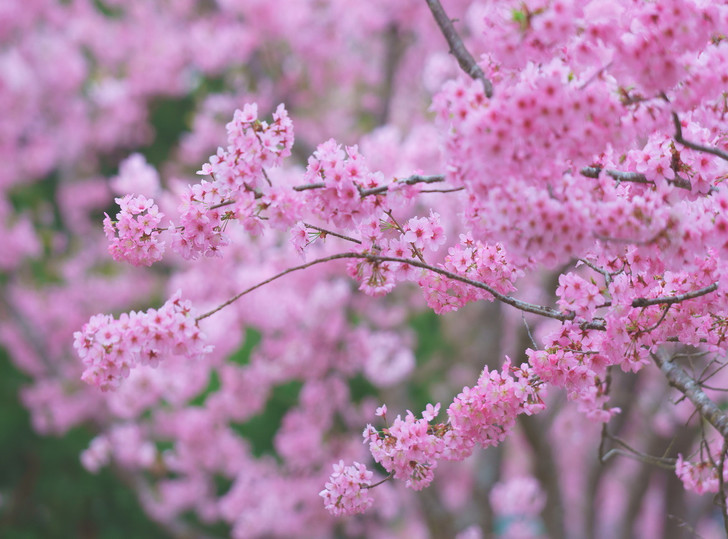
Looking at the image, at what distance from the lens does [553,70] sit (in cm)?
158

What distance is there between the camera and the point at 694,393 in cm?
223

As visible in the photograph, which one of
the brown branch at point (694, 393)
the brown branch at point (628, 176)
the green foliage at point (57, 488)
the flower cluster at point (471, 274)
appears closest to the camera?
the brown branch at point (628, 176)

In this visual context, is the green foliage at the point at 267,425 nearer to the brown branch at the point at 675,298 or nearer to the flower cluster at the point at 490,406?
the flower cluster at the point at 490,406

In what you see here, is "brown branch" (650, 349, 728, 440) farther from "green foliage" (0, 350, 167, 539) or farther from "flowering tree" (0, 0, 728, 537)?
"green foliage" (0, 350, 167, 539)

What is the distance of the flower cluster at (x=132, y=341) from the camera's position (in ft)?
6.48

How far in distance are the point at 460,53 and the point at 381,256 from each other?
619 mm

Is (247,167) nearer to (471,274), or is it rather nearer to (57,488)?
(471,274)

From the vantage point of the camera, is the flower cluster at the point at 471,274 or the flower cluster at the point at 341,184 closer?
the flower cluster at the point at 341,184

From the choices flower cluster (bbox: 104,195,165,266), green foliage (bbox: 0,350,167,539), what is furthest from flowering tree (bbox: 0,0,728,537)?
green foliage (bbox: 0,350,167,539)

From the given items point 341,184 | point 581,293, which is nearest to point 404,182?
point 341,184

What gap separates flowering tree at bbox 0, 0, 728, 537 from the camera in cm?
168

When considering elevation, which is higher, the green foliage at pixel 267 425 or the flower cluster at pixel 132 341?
the green foliage at pixel 267 425

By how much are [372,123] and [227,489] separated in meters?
4.83

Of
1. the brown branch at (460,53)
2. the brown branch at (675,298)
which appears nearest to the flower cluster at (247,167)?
the brown branch at (460,53)
